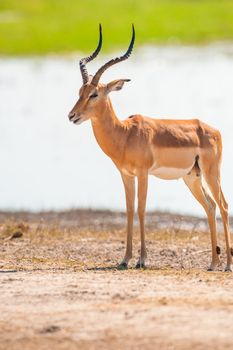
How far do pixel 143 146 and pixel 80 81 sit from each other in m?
27.5

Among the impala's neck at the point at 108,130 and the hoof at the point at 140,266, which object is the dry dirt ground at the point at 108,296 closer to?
the hoof at the point at 140,266

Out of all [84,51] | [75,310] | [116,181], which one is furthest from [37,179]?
[84,51]

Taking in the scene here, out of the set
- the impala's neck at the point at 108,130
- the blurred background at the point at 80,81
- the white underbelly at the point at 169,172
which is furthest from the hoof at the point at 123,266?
the blurred background at the point at 80,81

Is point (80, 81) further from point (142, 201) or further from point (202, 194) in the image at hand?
point (142, 201)

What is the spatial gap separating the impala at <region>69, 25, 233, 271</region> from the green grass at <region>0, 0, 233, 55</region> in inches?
1367

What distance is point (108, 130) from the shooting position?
48.8ft

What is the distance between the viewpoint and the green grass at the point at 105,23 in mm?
51156

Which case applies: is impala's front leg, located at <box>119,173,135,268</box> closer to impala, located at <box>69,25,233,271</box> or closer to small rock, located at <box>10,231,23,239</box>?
impala, located at <box>69,25,233,271</box>

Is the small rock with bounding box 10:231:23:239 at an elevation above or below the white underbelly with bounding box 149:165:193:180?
below

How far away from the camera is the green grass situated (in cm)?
5116

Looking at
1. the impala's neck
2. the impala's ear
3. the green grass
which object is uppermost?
the green grass

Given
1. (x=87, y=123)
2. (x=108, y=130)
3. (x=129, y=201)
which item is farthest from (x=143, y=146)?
(x=87, y=123)

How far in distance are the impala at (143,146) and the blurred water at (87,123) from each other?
5760 mm

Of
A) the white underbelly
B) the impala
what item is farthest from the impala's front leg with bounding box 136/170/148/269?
the white underbelly
